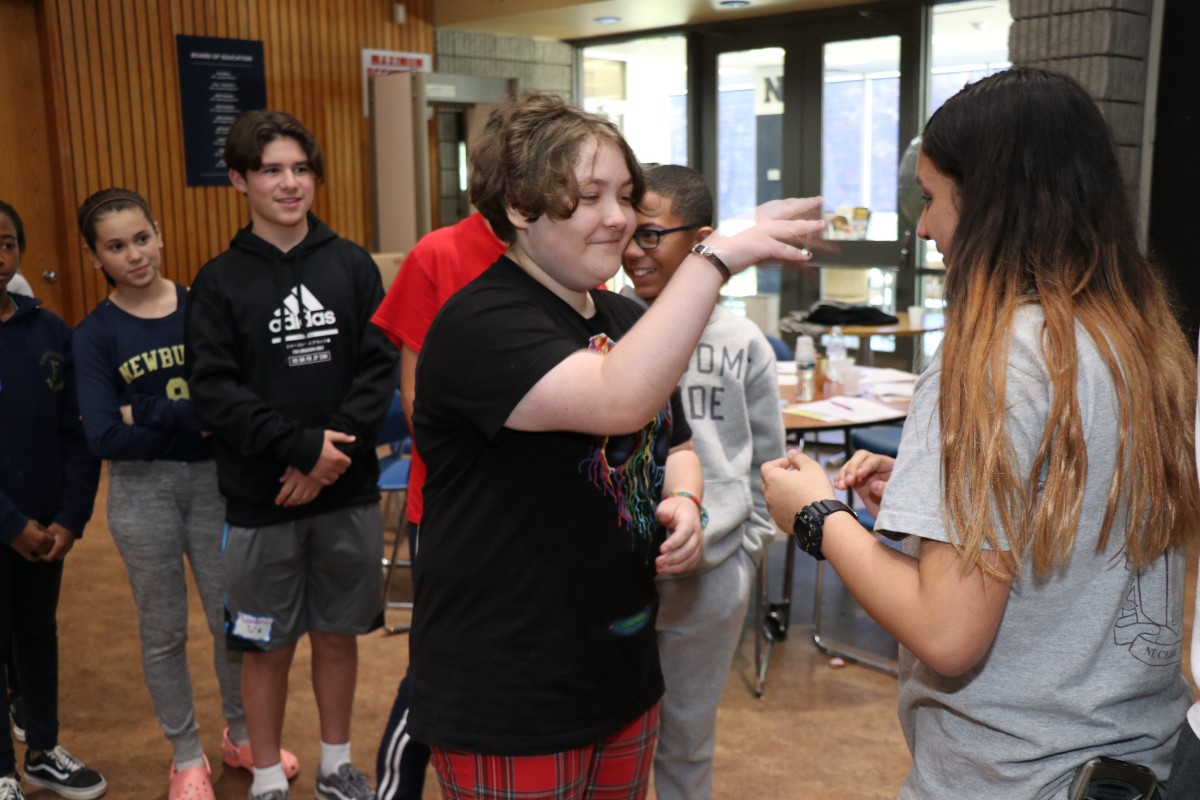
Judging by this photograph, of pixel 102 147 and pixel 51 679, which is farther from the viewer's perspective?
pixel 102 147

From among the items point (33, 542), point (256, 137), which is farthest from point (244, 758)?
point (256, 137)

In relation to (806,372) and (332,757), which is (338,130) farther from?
(332,757)

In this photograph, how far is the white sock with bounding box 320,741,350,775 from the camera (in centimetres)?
275

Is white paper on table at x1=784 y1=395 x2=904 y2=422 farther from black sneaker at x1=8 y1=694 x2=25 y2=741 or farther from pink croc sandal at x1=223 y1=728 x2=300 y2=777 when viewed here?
black sneaker at x1=8 y1=694 x2=25 y2=741

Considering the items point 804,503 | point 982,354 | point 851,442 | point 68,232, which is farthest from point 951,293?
point 68,232

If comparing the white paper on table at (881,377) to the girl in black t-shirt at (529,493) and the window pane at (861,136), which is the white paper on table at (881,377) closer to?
the window pane at (861,136)

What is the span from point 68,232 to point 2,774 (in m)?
4.86

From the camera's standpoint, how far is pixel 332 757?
9.05 feet

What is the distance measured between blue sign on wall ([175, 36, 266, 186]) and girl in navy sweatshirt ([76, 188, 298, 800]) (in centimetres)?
481

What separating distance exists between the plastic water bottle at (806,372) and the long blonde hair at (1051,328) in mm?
3084

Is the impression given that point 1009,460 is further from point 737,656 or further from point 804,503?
point 737,656

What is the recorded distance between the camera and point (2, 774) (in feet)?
8.65

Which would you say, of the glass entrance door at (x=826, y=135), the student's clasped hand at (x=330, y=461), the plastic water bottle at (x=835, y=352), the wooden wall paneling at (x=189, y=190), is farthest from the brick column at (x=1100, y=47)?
the wooden wall paneling at (x=189, y=190)

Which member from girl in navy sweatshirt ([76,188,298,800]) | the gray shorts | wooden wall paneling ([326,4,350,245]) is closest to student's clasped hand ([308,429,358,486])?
the gray shorts
